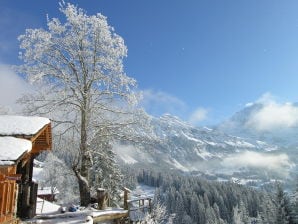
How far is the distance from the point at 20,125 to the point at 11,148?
338 centimetres

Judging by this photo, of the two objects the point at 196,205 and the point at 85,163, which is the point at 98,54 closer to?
the point at 85,163

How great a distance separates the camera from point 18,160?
12461 millimetres

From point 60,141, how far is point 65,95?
9.67 feet

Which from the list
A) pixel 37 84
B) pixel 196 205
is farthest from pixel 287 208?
pixel 196 205

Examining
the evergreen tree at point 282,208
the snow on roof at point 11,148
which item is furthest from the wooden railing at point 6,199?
the evergreen tree at point 282,208

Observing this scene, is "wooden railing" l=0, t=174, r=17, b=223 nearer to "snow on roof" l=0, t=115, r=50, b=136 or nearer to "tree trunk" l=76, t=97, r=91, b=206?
"snow on roof" l=0, t=115, r=50, b=136

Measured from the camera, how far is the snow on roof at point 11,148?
40.3 feet

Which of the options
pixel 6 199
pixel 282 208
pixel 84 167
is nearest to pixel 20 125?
pixel 6 199

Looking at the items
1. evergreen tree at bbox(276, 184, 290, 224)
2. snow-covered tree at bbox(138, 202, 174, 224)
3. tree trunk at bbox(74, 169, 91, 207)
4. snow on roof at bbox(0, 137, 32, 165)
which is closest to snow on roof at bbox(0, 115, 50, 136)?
snow on roof at bbox(0, 137, 32, 165)

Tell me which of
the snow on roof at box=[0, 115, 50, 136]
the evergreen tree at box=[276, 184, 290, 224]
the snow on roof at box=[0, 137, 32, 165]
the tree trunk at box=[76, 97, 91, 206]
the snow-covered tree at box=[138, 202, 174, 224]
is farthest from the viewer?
the evergreen tree at box=[276, 184, 290, 224]

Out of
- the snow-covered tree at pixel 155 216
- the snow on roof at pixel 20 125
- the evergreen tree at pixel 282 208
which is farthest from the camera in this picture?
the evergreen tree at pixel 282 208

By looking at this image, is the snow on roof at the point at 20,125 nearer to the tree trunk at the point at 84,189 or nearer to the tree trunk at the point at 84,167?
the tree trunk at the point at 84,167

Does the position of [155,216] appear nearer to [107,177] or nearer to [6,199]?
[107,177]

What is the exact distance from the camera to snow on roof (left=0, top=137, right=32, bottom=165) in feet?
40.3
